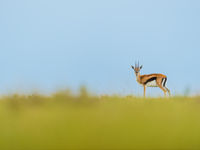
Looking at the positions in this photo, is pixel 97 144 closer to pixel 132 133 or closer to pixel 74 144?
pixel 74 144

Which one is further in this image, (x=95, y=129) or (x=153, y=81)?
(x=153, y=81)

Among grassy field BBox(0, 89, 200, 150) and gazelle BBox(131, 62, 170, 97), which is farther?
gazelle BBox(131, 62, 170, 97)

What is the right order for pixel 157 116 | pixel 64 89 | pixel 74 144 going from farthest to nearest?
pixel 64 89 < pixel 157 116 < pixel 74 144

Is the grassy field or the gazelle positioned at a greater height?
the gazelle

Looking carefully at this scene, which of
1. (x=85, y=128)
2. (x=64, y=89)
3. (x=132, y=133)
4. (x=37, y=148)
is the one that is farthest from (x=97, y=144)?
(x=64, y=89)

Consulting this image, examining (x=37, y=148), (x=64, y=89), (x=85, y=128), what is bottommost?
(x=37, y=148)

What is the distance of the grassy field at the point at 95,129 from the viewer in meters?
2.53

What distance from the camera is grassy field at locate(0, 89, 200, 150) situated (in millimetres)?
2525

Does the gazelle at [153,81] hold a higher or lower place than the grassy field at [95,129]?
higher

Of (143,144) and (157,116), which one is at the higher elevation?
(157,116)

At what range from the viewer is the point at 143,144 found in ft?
8.46

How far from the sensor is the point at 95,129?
2615 millimetres

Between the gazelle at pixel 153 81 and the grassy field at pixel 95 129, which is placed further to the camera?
the gazelle at pixel 153 81

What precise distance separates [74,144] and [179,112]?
1470mm
